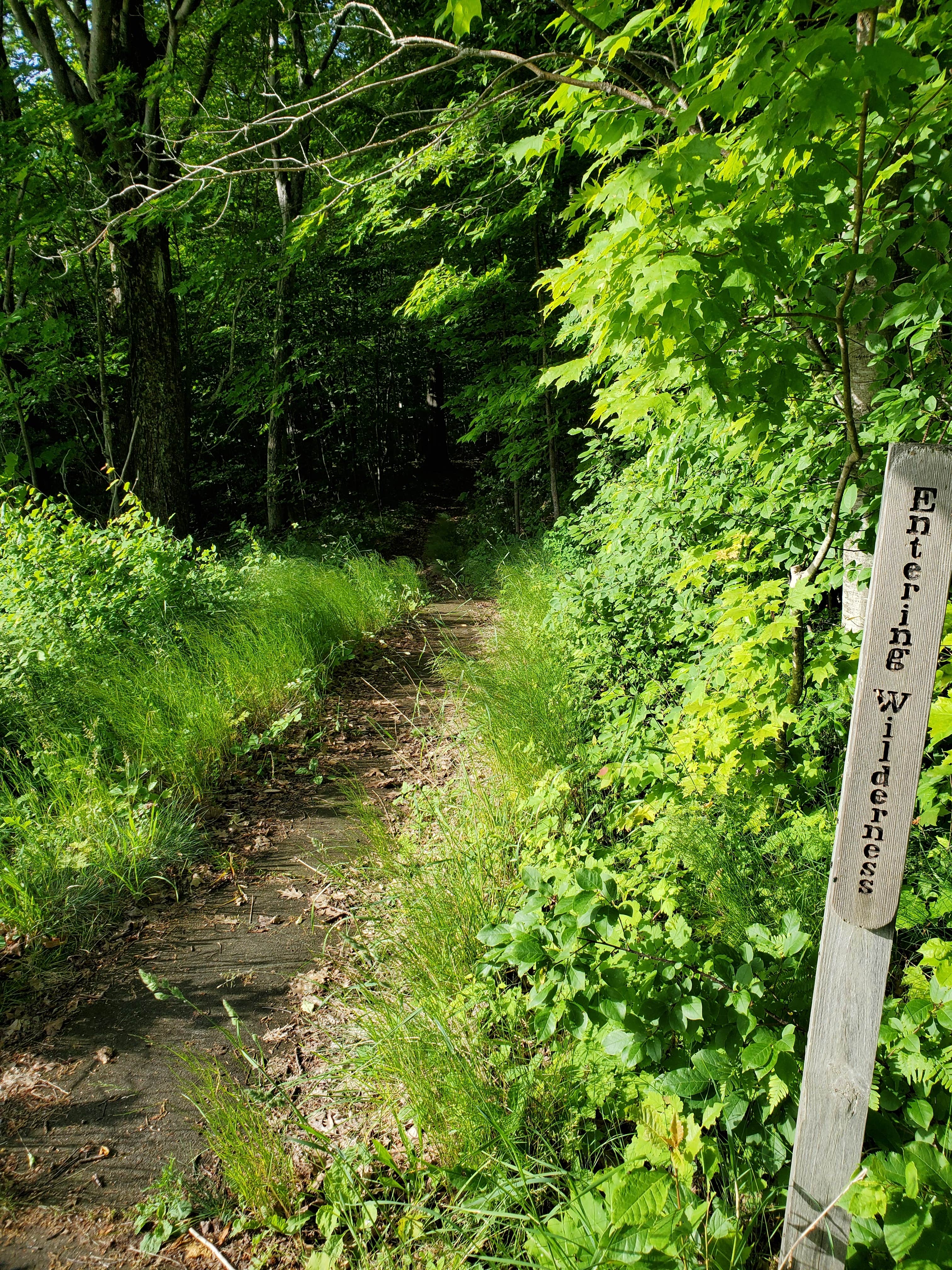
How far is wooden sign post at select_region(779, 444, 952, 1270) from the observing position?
3.83 ft

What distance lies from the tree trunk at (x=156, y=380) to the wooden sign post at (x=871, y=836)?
6.98m

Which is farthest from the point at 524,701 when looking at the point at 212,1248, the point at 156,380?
the point at 156,380

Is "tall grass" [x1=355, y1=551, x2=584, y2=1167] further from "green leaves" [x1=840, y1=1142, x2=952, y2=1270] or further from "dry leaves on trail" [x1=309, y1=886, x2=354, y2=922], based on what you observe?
"green leaves" [x1=840, y1=1142, x2=952, y2=1270]

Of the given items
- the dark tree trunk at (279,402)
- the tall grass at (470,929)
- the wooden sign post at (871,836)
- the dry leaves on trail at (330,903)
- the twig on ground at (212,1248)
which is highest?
the dark tree trunk at (279,402)

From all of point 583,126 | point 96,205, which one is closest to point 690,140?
point 583,126

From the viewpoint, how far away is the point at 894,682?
120 cm

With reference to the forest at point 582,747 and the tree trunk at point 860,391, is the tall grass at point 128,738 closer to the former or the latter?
the forest at point 582,747

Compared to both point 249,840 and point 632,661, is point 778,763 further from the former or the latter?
point 249,840

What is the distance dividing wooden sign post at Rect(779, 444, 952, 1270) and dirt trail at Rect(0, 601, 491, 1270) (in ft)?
4.67

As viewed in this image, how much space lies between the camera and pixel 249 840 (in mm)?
3658

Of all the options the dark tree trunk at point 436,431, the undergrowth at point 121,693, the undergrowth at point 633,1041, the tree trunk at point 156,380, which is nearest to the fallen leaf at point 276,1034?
the undergrowth at point 633,1041

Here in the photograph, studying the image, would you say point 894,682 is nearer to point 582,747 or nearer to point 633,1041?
point 633,1041

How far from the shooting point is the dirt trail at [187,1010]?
199cm

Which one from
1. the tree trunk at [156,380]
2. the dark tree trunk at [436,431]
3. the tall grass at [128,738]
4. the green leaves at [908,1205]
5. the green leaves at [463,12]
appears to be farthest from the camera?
the dark tree trunk at [436,431]
